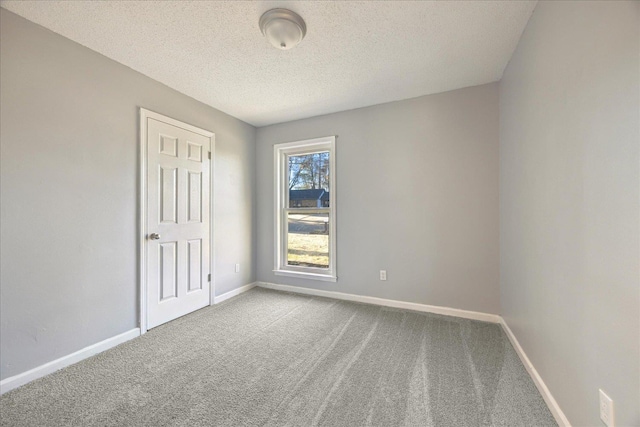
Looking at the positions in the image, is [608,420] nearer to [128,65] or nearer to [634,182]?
[634,182]

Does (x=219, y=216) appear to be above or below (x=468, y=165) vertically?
below

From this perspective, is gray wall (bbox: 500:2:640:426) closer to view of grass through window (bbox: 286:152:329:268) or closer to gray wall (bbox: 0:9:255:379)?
view of grass through window (bbox: 286:152:329:268)

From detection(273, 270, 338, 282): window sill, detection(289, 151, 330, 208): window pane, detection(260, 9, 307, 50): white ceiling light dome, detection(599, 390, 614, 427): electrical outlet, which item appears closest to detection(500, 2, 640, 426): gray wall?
detection(599, 390, 614, 427): electrical outlet

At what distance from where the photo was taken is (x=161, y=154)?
2557 mm

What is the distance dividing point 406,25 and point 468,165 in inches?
60.4

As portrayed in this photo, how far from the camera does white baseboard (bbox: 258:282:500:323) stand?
2585mm

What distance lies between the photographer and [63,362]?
6.04 feet

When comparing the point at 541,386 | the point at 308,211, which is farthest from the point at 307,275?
the point at 541,386

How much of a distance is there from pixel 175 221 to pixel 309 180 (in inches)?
69.5

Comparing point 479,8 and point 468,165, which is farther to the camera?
point 468,165

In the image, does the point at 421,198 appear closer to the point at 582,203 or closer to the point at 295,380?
the point at 582,203

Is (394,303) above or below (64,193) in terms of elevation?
below

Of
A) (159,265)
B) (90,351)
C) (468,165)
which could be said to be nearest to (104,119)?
(159,265)

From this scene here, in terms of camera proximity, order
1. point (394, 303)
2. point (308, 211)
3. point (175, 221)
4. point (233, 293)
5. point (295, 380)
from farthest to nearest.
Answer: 1. point (308, 211)
2. point (233, 293)
3. point (394, 303)
4. point (175, 221)
5. point (295, 380)
